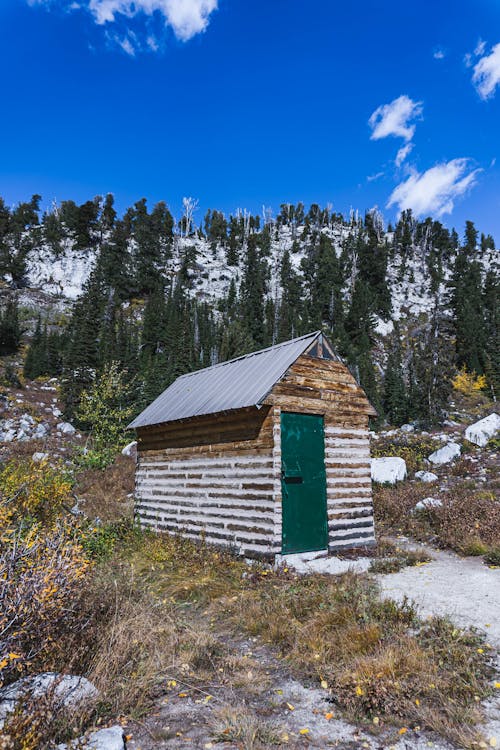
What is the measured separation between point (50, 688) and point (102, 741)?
62 centimetres

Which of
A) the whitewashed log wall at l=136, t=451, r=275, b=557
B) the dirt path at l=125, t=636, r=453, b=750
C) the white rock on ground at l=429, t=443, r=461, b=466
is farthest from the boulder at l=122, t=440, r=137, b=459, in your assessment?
the dirt path at l=125, t=636, r=453, b=750

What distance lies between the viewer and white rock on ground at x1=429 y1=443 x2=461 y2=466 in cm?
2158

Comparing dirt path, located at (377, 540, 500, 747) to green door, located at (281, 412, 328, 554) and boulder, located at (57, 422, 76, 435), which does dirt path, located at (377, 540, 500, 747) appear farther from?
boulder, located at (57, 422, 76, 435)

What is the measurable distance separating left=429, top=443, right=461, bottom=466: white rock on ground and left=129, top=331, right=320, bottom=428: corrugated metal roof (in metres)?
13.2

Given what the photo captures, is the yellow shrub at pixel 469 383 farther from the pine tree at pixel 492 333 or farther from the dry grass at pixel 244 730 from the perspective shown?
the dry grass at pixel 244 730

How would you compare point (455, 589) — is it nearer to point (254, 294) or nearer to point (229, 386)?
point (229, 386)

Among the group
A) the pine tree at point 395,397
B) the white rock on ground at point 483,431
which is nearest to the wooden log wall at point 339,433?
the white rock on ground at point 483,431

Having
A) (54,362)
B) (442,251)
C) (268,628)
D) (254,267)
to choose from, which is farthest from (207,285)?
(268,628)

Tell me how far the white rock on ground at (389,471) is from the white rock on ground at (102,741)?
16483mm

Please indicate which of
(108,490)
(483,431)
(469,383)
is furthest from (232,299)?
(108,490)

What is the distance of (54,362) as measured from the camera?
46.6m

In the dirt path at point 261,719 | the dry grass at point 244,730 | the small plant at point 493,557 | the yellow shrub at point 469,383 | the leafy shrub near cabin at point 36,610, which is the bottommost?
the small plant at point 493,557

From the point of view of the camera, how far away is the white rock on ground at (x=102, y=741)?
3.55 m

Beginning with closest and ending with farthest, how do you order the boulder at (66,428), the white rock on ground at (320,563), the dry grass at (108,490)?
the white rock on ground at (320,563) < the dry grass at (108,490) < the boulder at (66,428)
